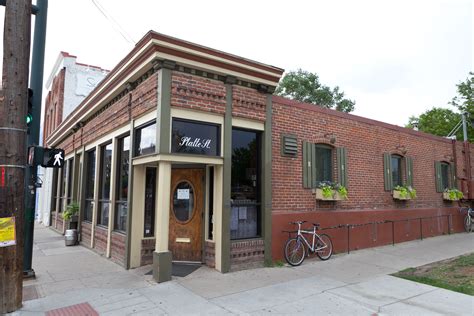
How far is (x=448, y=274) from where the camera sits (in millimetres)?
7246

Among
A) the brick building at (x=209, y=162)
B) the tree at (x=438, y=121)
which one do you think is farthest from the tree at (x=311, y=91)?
the brick building at (x=209, y=162)

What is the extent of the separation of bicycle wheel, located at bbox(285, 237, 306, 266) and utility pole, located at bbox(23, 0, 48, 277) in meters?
5.31

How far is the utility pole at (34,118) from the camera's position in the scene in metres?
6.95

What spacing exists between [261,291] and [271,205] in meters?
2.46

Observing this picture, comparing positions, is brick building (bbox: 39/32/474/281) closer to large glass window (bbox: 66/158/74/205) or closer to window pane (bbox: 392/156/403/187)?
window pane (bbox: 392/156/403/187)

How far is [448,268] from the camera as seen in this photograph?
25.6 feet

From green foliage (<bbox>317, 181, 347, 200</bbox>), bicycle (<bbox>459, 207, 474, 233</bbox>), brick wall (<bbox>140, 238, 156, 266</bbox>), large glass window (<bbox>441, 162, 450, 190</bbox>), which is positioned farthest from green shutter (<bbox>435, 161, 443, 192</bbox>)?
brick wall (<bbox>140, 238, 156, 266</bbox>)

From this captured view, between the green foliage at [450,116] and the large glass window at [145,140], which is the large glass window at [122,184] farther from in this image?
the green foliage at [450,116]

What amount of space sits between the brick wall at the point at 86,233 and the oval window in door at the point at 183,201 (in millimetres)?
4004

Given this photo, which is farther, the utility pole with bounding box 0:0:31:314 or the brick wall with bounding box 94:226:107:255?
the brick wall with bounding box 94:226:107:255

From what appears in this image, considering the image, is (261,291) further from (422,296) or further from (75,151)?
(75,151)

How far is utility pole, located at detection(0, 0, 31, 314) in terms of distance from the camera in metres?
5.06

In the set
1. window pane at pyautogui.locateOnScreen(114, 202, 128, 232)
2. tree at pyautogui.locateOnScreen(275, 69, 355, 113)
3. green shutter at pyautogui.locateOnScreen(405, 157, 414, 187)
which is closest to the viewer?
window pane at pyautogui.locateOnScreen(114, 202, 128, 232)

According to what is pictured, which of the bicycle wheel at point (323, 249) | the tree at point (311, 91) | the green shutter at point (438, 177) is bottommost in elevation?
the bicycle wheel at point (323, 249)
